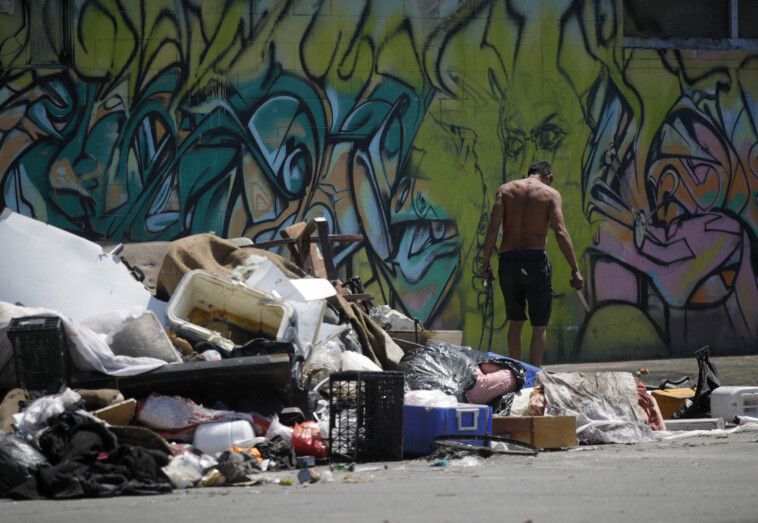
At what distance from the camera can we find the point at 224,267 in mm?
8047

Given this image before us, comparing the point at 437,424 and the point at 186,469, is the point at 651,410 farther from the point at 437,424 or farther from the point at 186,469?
the point at 186,469

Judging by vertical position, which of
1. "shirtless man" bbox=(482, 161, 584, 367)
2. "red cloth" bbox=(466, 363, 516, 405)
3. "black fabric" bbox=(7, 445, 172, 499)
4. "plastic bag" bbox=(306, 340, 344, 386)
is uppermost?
"shirtless man" bbox=(482, 161, 584, 367)

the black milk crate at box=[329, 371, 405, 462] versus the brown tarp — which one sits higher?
the brown tarp

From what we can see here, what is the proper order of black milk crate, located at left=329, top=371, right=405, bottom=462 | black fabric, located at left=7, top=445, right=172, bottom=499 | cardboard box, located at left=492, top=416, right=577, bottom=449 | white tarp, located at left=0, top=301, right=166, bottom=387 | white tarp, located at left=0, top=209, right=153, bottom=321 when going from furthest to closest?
white tarp, located at left=0, top=209, right=153, bottom=321 → cardboard box, located at left=492, top=416, right=577, bottom=449 → white tarp, located at left=0, top=301, right=166, bottom=387 → black milk crate, located at left=329, top=371, right=405, bottom=462 → black fabric, located at left=7, top=445, right=172, bottom=499

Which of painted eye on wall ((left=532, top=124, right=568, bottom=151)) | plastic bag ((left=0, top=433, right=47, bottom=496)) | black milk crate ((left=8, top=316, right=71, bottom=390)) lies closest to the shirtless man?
painted eye on wall ((left=532, top=124, right=568, bottom=151))

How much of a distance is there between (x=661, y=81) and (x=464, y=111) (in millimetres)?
2322

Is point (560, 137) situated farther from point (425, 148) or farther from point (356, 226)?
point (356, 226)

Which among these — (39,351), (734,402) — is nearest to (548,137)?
(734,402)

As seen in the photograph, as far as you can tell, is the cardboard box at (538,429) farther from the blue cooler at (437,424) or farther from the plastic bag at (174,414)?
the plastic bag at (174,414)

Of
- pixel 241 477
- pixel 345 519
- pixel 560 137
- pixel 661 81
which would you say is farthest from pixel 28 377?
pixel 661 81

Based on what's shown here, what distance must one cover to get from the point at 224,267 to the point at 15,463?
2.93 metres

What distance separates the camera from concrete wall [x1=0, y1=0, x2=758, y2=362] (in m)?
10.3

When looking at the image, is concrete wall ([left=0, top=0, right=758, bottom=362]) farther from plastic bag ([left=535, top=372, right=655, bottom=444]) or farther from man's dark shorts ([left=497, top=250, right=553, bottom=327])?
plastic bag ([left=535, top=372, right=655, bottom=444])

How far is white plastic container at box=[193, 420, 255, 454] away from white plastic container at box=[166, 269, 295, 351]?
3.33ft
